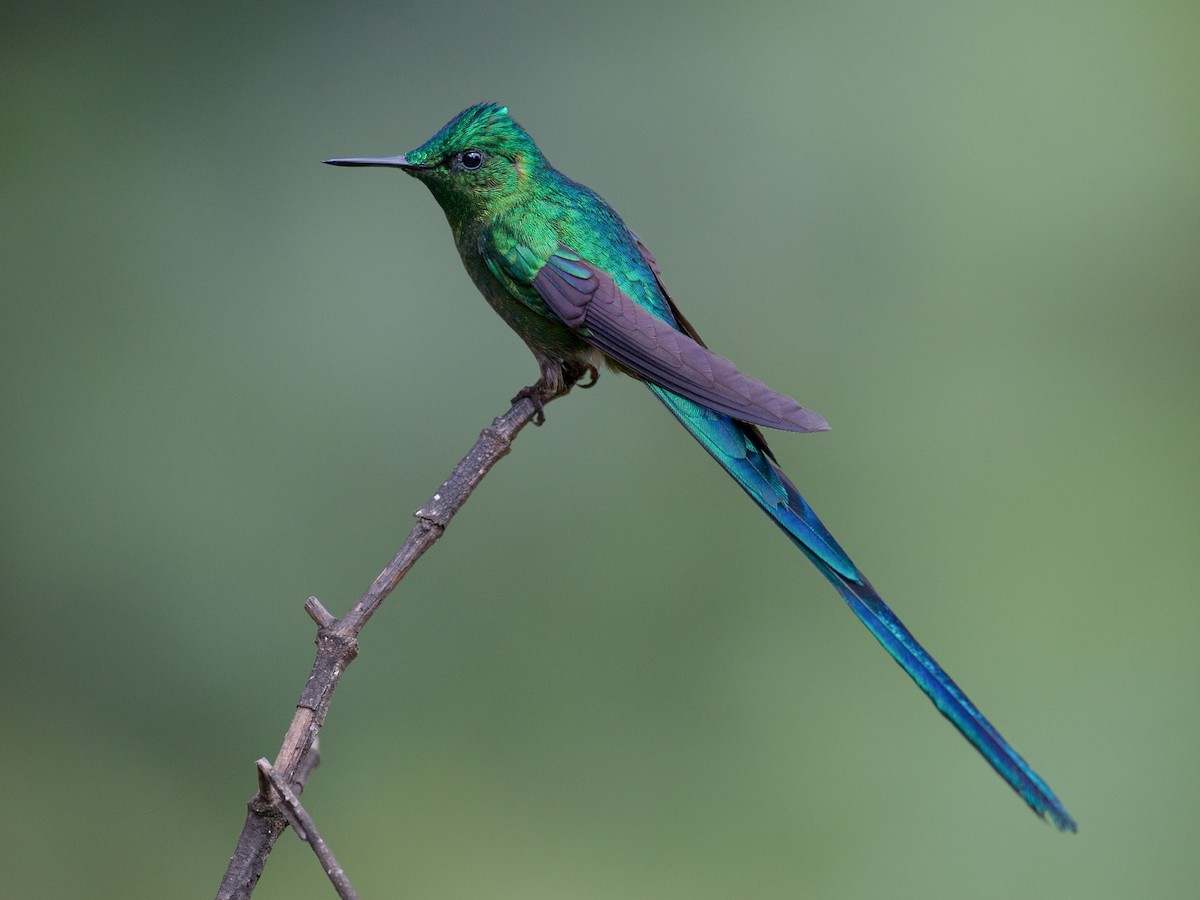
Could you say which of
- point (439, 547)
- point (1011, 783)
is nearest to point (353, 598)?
point (439, 547)

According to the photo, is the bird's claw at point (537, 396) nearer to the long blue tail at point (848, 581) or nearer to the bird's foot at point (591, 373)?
the bird's foot at point (591, 373)

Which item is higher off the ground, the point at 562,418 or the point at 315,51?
the point at 315,51

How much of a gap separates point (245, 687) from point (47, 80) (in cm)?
119

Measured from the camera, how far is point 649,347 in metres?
1.36

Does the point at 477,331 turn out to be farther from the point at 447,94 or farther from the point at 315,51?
the point at 315,51

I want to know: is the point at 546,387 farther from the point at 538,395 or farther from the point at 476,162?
the point at 476,162

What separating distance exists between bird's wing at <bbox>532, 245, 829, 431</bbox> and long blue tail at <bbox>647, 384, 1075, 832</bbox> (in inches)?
2.3

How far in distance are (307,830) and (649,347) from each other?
2.06 ft

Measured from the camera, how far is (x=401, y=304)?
2.32 m

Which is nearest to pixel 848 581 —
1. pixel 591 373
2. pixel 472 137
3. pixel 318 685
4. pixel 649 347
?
pixel 649 347

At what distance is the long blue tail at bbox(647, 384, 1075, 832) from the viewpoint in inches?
44.3

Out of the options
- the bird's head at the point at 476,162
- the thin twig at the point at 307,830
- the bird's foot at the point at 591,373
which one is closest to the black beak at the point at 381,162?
the bird's head at the point at 476,162

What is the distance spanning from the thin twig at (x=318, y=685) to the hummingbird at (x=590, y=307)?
0.76 feet

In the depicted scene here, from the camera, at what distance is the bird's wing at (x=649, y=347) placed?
4.17 feet
